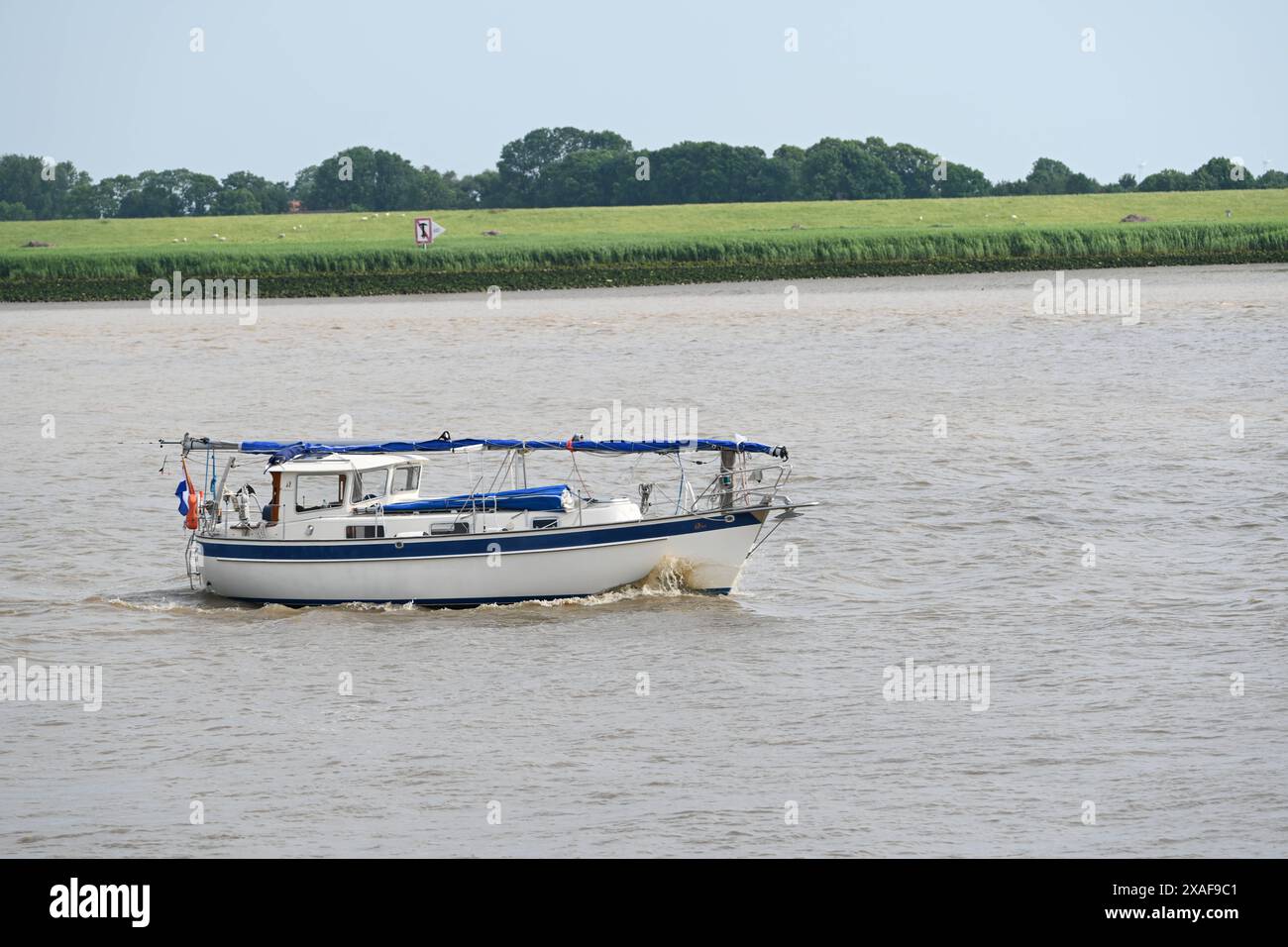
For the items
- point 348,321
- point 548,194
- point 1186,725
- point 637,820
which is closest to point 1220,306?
point 348,321

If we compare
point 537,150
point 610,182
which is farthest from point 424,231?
point 537,150

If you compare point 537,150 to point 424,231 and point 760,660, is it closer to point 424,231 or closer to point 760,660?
point 424,231

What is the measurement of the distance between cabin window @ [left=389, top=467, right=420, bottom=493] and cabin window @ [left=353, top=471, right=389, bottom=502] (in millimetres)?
197

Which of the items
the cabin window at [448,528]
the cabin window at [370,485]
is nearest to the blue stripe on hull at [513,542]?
the cabin window at [448,528]

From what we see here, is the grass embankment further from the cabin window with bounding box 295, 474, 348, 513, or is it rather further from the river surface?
the cabin window with bounding box 295, 474, 348, 513

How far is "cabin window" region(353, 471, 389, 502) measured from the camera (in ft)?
95.3

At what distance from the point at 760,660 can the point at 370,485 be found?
825cm

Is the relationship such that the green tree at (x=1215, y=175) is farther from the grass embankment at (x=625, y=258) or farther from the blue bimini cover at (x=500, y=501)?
the blue bimini cover at (x=500, y=501)

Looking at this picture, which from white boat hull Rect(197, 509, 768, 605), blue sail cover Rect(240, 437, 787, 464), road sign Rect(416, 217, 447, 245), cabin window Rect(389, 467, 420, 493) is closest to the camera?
white boat hull Rect(197, 509, 768, 605)

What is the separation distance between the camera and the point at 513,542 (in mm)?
27281

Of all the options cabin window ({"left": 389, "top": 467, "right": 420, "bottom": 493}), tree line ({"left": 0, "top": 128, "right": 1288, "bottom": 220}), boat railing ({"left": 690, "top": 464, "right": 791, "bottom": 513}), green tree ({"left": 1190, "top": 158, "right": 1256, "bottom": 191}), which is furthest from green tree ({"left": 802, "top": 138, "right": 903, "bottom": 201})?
boat railing ({"left": 690, "top": 464, "right": 791, "bottom": 513})

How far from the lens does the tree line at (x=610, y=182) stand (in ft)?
550

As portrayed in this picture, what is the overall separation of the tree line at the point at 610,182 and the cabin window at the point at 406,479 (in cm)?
12902
